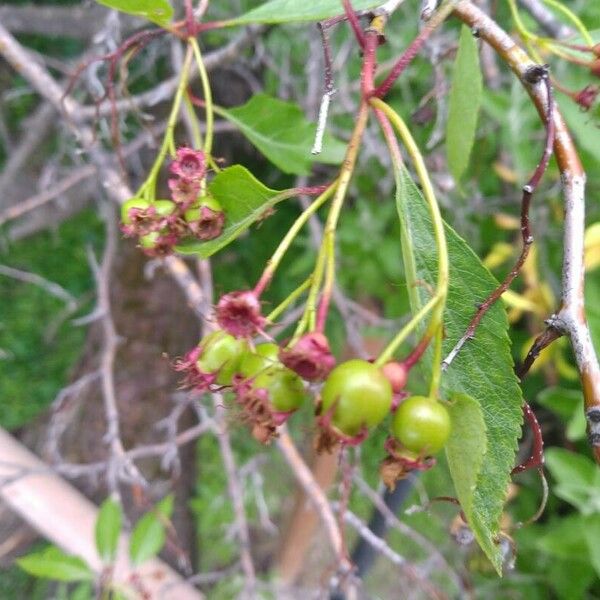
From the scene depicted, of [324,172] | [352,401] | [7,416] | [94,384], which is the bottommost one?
[7,416]

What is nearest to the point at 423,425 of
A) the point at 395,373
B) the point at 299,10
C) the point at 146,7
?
the point at 395,373

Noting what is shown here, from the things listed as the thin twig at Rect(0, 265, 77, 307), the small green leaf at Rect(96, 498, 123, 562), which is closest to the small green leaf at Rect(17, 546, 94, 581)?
the small green leaf at Rect(96, 498, 123, 562)

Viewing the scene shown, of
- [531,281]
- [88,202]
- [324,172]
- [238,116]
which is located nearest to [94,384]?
[88,202]

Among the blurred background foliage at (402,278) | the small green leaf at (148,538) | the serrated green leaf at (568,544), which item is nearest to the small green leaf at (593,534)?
the blurred background foliage at (402,278)

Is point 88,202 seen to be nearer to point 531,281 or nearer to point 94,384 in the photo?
point 94,384

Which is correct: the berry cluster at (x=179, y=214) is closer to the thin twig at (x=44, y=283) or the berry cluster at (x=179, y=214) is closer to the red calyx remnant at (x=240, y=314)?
the red calyx remnant at (x=240, y=314)

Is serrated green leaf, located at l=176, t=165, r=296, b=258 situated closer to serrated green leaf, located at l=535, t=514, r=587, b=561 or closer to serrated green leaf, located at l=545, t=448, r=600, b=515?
serrated green leaf, located at l=545, t=448, r=600, b=515

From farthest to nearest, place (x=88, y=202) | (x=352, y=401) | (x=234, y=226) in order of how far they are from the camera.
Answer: (x=88, y=202) → (x=234, y=226) → (x=352, y=401)

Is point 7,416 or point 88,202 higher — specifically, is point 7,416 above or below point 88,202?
below
